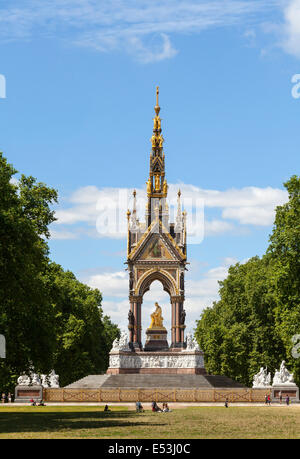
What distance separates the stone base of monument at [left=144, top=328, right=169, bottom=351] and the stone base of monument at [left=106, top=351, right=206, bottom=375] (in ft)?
6.47


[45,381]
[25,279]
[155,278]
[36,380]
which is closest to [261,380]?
[155,278]

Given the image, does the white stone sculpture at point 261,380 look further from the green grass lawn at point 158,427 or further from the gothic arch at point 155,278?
the green grass lawn at point 158,427

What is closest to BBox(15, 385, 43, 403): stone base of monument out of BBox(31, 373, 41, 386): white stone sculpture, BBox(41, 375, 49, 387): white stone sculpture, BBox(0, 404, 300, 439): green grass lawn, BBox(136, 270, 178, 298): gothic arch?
BBox(31, 373, 41, 386): white stone sculpture

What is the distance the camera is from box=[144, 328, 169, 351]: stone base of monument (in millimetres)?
77312

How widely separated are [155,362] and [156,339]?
10.7ft

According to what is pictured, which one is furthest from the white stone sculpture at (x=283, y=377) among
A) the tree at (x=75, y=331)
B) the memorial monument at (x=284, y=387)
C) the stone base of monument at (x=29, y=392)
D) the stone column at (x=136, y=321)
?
the tree at (x=75, y=331)

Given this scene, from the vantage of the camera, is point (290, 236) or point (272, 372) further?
point (272, 372)

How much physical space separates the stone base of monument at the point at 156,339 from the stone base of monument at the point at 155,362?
6.47 feet

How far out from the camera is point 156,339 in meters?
78.0

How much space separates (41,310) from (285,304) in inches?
544

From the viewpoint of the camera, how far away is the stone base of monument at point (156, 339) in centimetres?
7731
